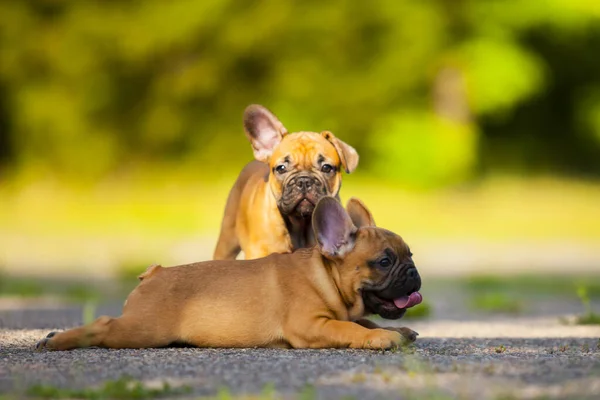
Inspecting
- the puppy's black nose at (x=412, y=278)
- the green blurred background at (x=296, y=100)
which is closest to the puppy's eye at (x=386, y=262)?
the puppy's black nose at (x=412, y=278)

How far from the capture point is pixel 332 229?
19.6ft

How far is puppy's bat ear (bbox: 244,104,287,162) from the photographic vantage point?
7832 millimetres

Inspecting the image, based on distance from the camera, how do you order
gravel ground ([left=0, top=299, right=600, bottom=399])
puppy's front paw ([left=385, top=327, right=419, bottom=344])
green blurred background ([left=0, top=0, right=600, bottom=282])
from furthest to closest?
green blurred background ([left=0, top=0, right=600, bottom=282])
puppy's front paw ([left=385, top=327, right=419, bottom=344])
gravel ground ([left=0, top=299, right=600, bottom=399])

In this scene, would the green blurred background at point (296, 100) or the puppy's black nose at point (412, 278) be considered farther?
the green blurred background at point (296, 100)

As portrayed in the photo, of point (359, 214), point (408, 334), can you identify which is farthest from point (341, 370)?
point (359, 214)

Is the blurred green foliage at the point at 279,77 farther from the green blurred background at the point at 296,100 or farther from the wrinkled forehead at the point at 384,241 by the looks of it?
the wrinkled forehead at the point at 384,241

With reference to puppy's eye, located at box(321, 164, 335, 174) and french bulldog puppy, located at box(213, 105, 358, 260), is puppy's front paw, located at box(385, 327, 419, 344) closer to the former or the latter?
french bulldog puppy, located at box(213, 105, 358, 260)

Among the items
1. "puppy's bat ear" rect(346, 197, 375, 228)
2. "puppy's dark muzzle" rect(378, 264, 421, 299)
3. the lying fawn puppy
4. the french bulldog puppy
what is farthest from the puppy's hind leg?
the french bulldog puppy

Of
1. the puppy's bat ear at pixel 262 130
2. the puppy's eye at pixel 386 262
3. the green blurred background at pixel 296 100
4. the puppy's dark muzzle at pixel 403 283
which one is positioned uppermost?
the green blurred background at pixel 296 100

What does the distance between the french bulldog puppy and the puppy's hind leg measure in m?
1.76

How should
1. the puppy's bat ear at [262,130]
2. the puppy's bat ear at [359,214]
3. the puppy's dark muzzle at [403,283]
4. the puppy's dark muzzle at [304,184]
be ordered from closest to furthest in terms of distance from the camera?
1. the puppy's dark muzzle at [403,283]
2. the puppy's bat ear at [359,214]
3. the puppy's dark muzzle at [304,184]
4. the puppy's bat ear at [262,130]

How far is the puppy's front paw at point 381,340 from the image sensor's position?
5.58 metres

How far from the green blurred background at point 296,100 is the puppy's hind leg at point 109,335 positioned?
46.6 feet

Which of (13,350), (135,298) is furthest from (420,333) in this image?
(13,350)
